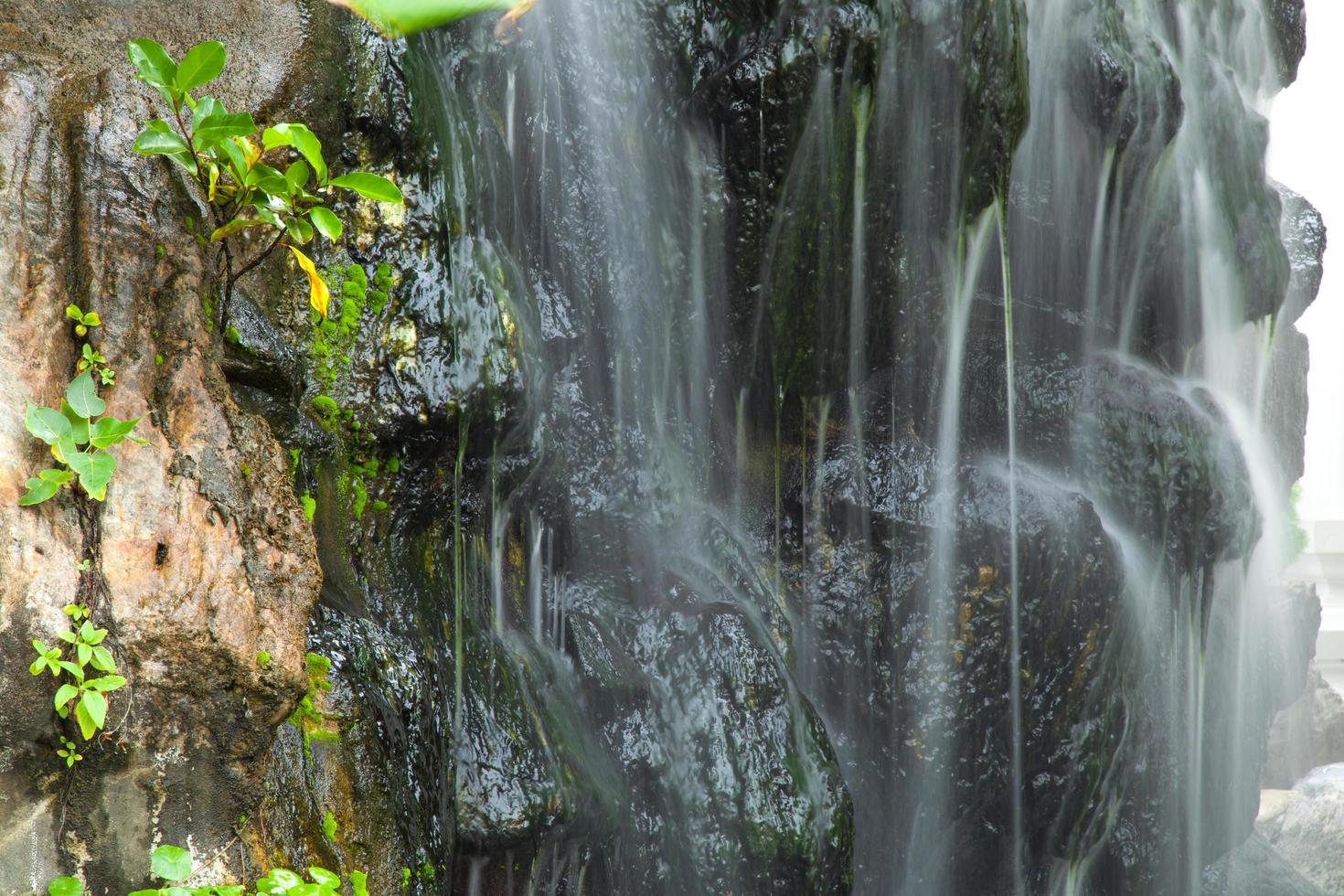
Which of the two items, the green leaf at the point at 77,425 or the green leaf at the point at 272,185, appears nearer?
the green leaf at the point at 77,425

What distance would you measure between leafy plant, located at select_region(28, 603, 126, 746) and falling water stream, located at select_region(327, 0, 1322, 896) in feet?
3.74

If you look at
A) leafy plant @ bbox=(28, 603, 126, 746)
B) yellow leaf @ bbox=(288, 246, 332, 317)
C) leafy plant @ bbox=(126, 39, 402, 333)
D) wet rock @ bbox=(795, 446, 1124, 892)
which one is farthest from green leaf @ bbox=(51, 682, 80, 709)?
wet rock @ bbox=(795, 446, 1124, 892)

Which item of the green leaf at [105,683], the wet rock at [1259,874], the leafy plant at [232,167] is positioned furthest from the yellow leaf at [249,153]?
the wet rock at [1259,874]

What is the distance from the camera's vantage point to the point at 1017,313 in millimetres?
6301

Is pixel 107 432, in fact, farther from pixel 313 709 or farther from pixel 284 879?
pixel 284 879

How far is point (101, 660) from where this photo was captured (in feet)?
7.80

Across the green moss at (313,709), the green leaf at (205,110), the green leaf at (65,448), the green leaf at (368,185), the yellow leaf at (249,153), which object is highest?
the green leaf at (205,110)

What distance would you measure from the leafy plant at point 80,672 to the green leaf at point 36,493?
0.74 ft

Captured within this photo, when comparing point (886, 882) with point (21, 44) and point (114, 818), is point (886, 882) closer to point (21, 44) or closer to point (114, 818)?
point (114, 818)

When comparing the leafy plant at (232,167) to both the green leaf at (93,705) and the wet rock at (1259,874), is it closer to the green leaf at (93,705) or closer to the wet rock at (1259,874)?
the green leaf at (93,705)

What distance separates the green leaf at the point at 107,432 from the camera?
8.18 feet

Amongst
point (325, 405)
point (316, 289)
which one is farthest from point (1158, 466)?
point (316, 289)

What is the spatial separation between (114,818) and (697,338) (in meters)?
3.27

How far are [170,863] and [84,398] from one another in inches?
39.3
